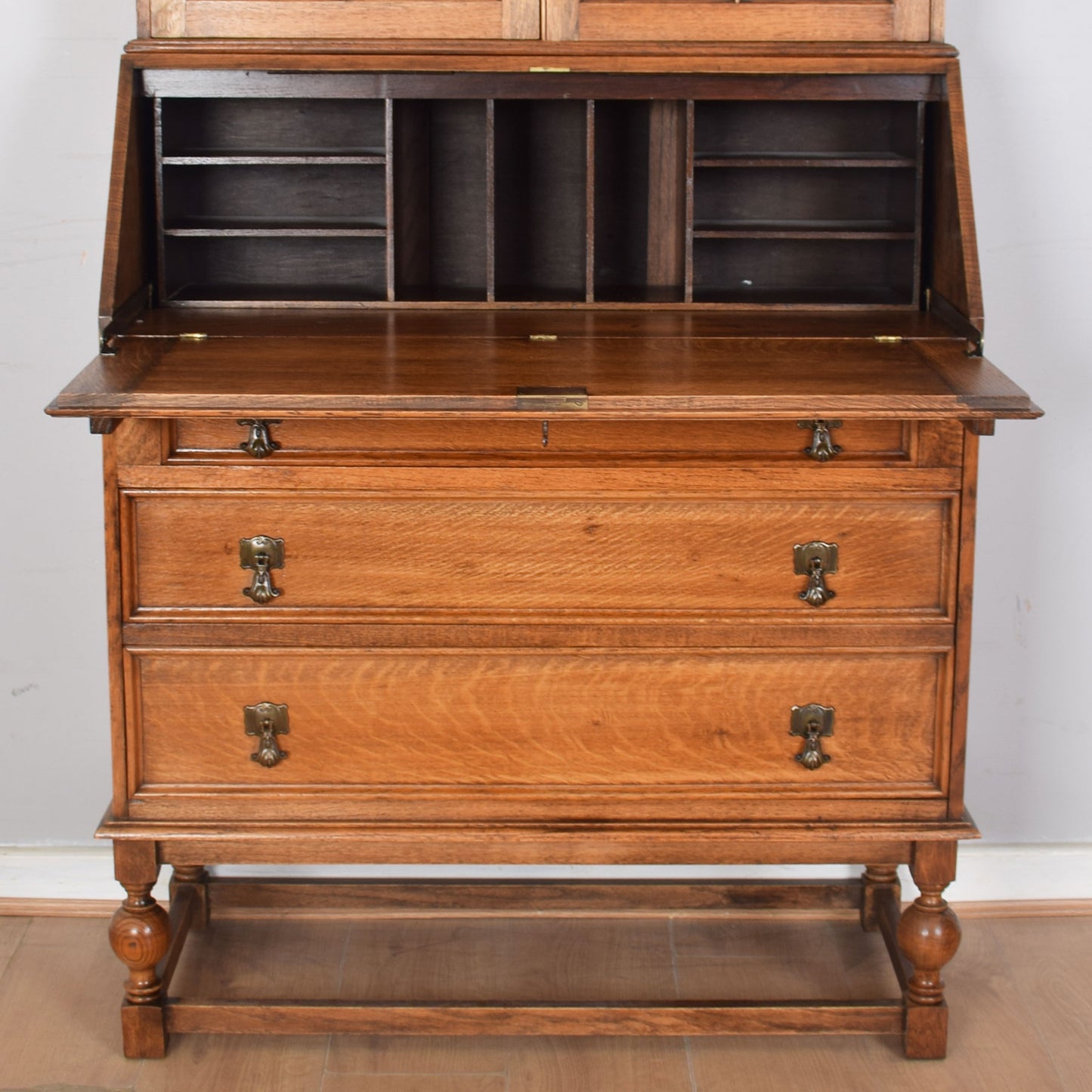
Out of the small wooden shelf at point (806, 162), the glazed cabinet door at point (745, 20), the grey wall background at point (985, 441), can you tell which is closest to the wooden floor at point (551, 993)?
the grey wall background at point (985, 441)

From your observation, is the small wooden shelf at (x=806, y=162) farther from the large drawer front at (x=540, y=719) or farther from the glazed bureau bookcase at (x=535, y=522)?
the large drawer front at (x=540, y=719)

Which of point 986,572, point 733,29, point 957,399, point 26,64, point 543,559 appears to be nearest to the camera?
point 957,399

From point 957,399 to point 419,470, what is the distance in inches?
30.7

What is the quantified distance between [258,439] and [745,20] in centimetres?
106

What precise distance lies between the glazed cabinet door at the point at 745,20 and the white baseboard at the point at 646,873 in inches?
62.3

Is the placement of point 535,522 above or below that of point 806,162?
below

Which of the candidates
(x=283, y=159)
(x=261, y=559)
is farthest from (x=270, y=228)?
(x=261, y=559)

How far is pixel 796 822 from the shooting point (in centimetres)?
252

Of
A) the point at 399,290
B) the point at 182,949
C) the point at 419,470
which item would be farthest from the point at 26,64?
the point at 182,949

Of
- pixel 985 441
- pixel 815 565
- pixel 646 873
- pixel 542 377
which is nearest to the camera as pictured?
pixel 542 377

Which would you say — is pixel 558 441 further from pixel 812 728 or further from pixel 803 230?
pixel 803 230

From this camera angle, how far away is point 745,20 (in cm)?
260

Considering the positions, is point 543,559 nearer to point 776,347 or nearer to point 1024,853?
point 776,347

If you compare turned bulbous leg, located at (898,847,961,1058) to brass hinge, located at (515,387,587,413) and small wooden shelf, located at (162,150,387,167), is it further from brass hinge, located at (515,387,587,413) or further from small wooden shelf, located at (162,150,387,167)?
small wooden shelf, located at (162,150,387,167)
